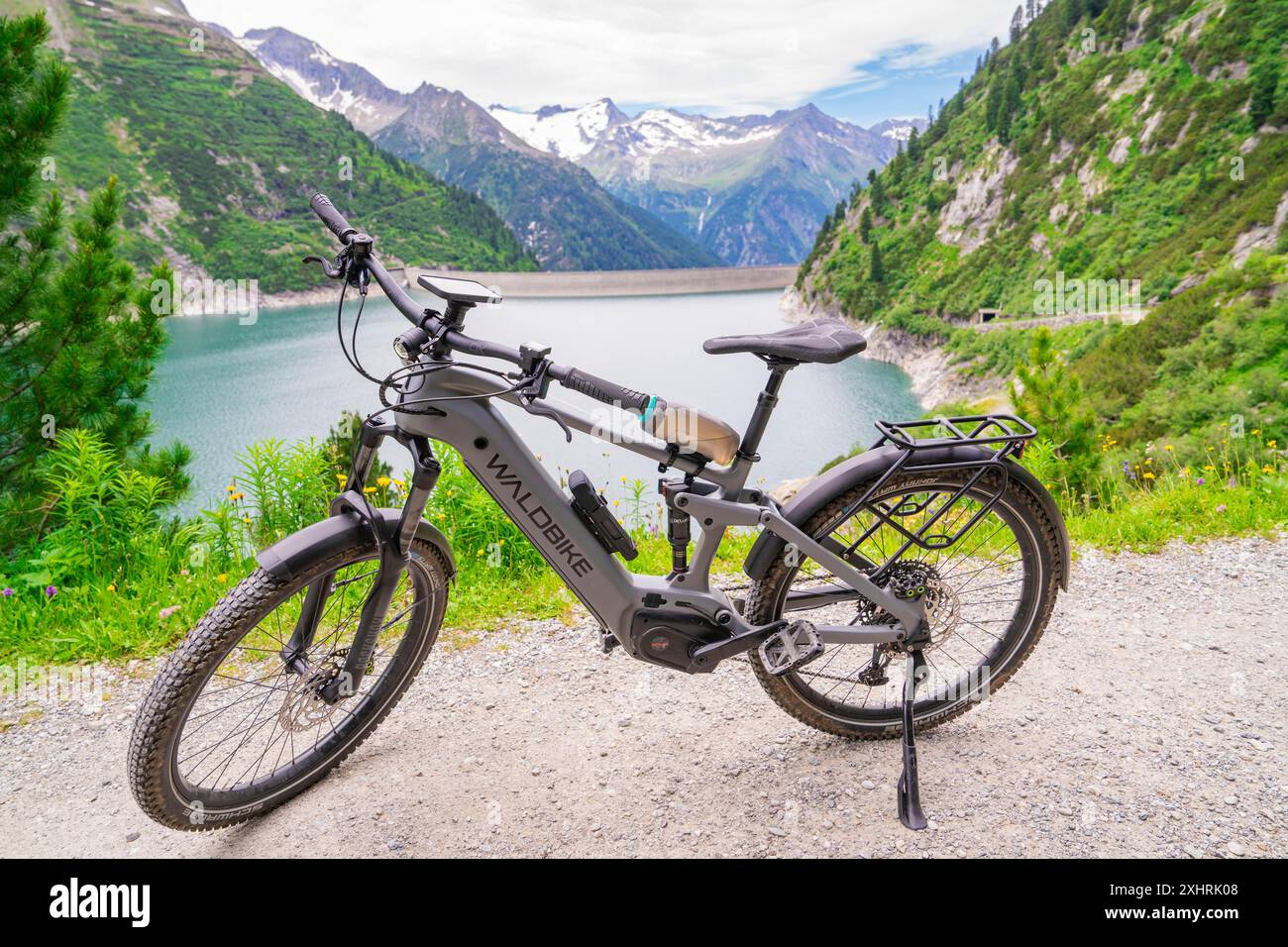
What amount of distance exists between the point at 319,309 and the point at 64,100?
3424 inches

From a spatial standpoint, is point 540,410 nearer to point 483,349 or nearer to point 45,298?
point 483,349

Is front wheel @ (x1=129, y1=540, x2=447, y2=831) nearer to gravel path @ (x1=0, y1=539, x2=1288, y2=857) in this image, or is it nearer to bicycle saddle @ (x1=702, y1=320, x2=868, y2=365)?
gravel path @ (x1=0, y1=539, x2=1288, y2=857)

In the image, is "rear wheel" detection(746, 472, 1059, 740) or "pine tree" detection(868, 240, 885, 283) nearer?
"rear wheel" detection(746, 472, 1059, 740)

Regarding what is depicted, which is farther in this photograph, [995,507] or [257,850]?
[995,507]

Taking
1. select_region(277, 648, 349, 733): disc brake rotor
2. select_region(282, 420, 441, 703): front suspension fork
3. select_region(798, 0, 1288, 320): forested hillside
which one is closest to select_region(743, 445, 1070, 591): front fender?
select_region(282, 420, 441, 703): front suspension fork


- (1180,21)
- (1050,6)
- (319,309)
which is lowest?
(319,309)

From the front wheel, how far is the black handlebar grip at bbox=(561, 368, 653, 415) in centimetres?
96

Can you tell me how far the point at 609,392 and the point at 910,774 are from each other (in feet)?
5.94

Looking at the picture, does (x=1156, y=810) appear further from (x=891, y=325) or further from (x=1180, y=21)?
(x=1180, y=21)

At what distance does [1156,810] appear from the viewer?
2.80 m

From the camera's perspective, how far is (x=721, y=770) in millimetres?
3168

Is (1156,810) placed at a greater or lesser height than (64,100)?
lesser

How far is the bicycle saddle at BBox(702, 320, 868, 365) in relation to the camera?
2.65 meters
